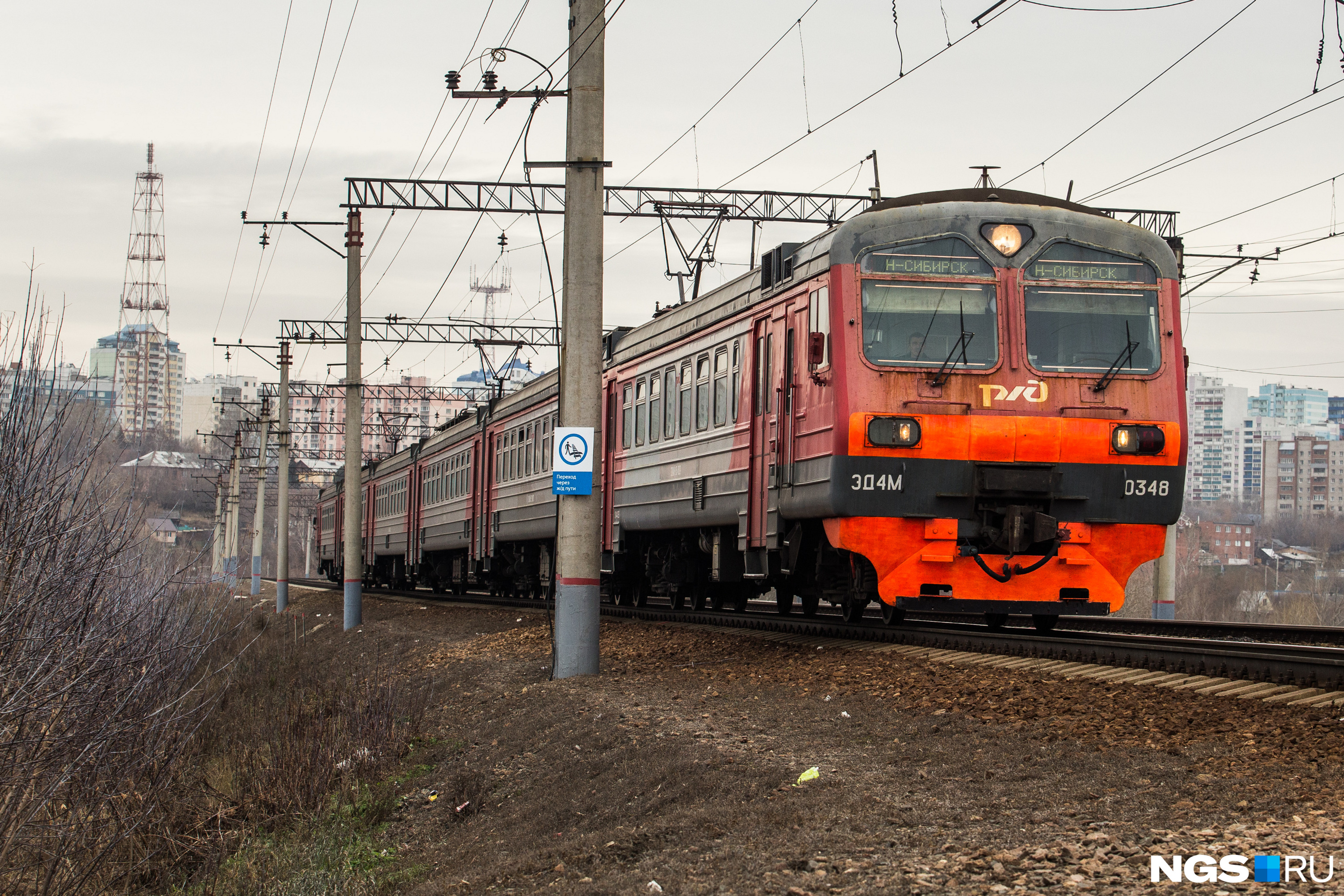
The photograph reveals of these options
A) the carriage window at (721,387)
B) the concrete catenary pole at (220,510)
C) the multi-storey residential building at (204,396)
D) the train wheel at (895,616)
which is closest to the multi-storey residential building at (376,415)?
the concrete catenary pole at (220,510)

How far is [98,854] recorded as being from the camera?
8.30 meters

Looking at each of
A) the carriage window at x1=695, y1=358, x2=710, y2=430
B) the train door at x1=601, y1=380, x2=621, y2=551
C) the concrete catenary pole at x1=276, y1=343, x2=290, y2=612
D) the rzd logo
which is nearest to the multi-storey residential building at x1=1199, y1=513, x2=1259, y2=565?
the concrete catenary pole at x1=276, y1=343, x2=290, y2=612

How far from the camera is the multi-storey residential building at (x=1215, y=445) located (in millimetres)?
151000

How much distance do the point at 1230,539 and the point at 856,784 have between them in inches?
4631

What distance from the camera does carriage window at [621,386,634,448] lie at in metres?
16.9

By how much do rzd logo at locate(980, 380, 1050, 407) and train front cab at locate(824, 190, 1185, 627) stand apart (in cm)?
1

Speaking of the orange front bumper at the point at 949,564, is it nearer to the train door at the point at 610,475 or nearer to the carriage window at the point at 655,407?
the carriage window at the point at 655,407

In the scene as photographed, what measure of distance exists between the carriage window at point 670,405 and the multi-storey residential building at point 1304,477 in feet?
377

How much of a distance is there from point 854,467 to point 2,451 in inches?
226

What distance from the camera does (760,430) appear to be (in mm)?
12609

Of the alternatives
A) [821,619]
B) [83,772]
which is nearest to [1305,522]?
[821,619]

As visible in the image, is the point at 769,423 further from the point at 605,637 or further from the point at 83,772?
the point at 83,772

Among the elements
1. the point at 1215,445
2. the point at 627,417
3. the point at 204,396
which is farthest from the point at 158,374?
the point at 627,417

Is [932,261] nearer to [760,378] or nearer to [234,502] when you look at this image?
[760,378]
